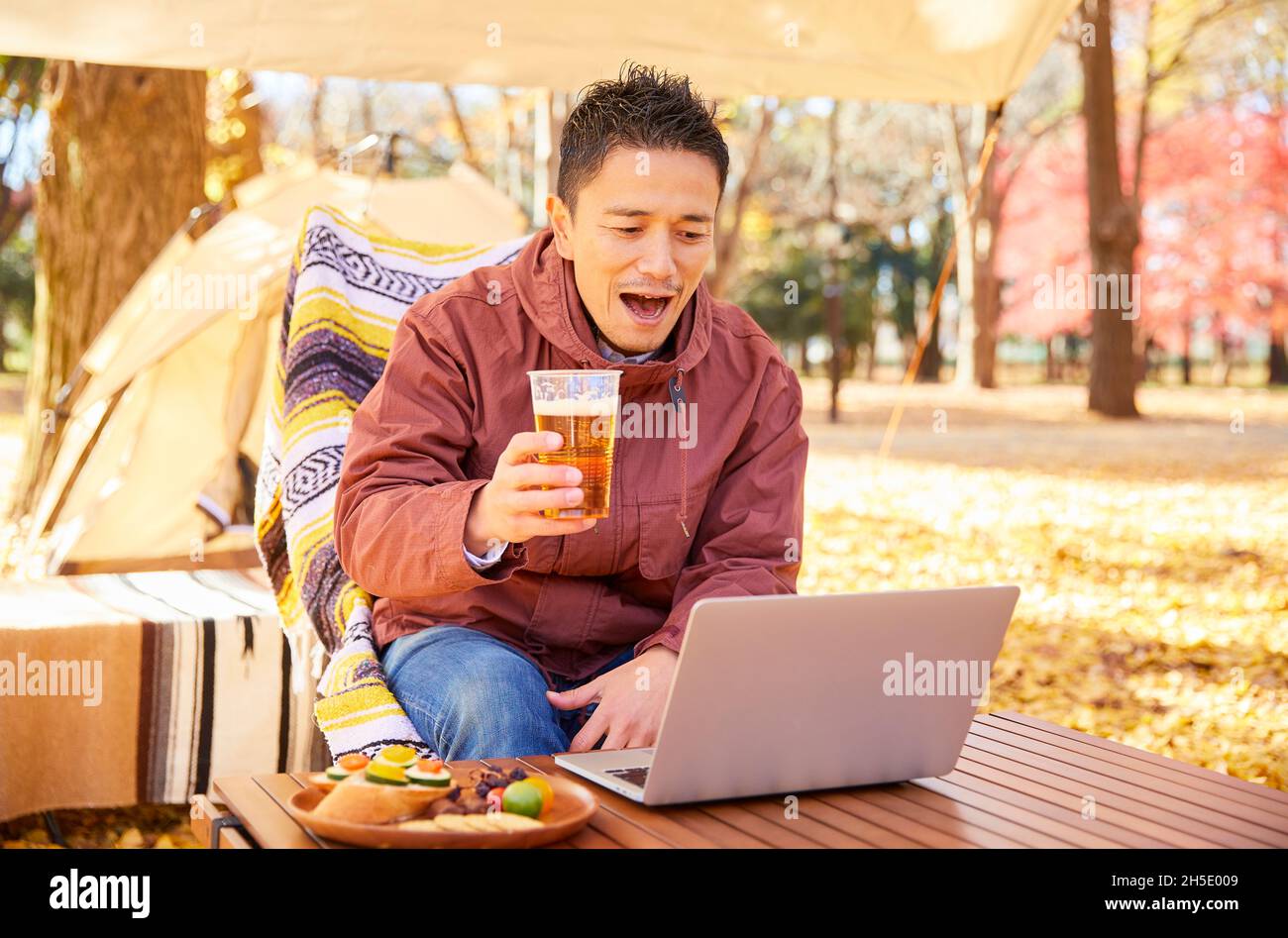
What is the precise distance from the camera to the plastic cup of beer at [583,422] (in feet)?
6.37

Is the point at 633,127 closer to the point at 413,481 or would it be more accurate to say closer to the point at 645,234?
the point at 645,234

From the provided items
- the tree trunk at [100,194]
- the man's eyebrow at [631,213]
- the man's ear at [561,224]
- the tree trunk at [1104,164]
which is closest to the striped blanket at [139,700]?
the man's ear at [561,224]

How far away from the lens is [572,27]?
14.0ft

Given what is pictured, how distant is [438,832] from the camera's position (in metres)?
1.59

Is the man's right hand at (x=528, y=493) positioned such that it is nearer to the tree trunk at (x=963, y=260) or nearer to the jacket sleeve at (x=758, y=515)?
the jacket sleeve at (x=758, y=515)

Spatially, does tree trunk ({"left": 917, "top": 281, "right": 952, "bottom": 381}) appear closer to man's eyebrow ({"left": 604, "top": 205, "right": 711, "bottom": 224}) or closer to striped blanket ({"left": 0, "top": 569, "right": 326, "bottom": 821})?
striped blanket ({"left": 0, "top": 569, "right": 326, "bottom": 821})

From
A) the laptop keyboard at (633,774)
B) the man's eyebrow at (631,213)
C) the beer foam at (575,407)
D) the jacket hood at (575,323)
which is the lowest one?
the laptop keyboard at (633,774)

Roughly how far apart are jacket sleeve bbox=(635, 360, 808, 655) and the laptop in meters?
0.58

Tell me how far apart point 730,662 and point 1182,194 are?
76.1 feet

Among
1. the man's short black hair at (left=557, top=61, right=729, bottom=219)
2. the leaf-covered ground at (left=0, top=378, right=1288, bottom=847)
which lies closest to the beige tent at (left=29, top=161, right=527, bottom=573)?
the leaf-covered ground at (left=0, top=378, right=1288, bottom=847)

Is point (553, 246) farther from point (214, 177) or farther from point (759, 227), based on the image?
point (759, 227)

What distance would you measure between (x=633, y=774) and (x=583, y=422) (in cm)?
51

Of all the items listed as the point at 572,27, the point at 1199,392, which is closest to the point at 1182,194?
A: the point at 1199,392

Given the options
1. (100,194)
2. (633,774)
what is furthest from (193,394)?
(633,774)
